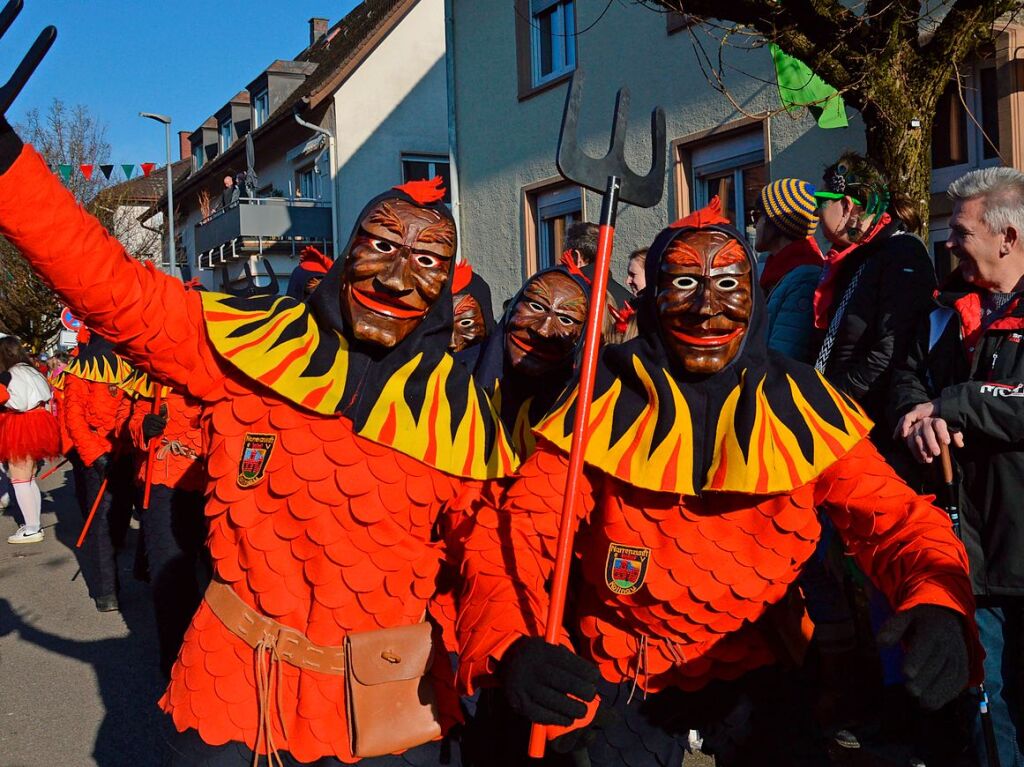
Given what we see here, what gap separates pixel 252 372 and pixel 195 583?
8.48 feet

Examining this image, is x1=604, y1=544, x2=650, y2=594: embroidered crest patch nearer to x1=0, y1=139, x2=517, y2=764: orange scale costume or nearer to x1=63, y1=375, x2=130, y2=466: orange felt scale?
x1=0, y1=139, x2=517, y2=764: orange scale costume

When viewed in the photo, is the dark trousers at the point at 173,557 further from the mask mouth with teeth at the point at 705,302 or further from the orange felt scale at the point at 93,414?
the mask mouth with teeth at the point at 705,302

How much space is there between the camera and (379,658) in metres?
2.34

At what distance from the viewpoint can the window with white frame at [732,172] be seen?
28.0 feet

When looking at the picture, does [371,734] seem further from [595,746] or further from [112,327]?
[112,327]

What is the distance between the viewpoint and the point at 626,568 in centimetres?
240

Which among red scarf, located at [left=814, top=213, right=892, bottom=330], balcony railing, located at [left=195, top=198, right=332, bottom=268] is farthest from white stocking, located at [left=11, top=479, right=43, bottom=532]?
balcony railing, located at [left=195, top=198, right=332, bottom=268]

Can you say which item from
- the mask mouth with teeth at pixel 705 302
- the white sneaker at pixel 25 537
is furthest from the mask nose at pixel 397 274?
the white sneaker at pixel 25 537

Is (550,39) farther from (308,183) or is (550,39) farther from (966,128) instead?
(308,183)

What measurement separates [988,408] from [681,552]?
1183 millimetres

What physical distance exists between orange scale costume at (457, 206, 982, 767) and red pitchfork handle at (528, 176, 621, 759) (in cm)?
10

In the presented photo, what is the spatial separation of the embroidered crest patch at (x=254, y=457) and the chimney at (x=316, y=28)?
33688 millimetres

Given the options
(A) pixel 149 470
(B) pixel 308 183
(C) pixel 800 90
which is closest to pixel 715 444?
(A) pixel 149 470

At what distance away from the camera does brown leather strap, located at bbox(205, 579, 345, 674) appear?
2281 mm
